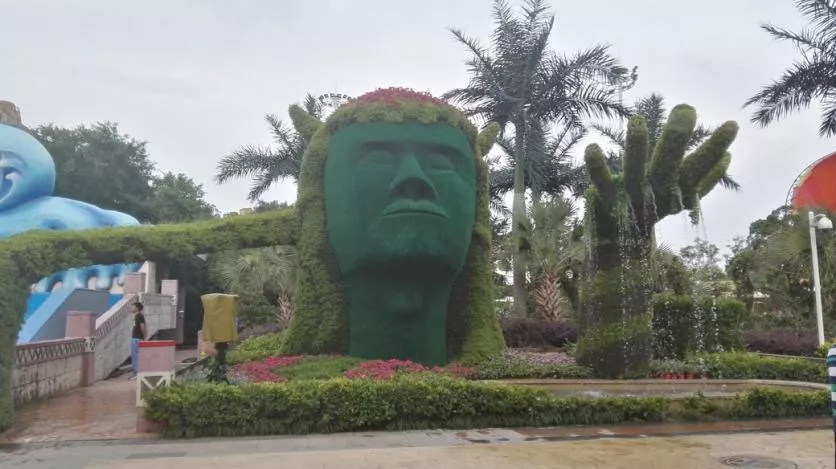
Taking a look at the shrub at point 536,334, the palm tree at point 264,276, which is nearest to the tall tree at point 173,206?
the palm tree at point 264,276

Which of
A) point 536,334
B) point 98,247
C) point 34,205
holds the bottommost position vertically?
point 536,334

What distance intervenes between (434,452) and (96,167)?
3027cm

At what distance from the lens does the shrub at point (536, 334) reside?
59.0ft

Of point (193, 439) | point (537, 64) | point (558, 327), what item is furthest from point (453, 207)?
point (537, 64)

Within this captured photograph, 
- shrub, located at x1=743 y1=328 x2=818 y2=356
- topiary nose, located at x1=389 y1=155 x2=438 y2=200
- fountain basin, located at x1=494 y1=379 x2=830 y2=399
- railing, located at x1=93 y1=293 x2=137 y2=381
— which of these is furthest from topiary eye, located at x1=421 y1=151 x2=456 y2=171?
shrub, located at x1=743 y1=328 x2=818 y2=356

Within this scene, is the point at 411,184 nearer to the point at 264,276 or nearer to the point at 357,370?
the point at 357,370

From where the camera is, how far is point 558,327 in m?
18.3

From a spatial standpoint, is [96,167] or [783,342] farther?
[96,167]

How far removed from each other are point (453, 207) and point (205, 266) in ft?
68.2

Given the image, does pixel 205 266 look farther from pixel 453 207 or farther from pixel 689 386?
pixel 689 386

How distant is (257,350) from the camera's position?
47.3 ft

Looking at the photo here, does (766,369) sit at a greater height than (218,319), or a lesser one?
lesser

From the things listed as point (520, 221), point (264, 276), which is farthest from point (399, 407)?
point (264, 276)

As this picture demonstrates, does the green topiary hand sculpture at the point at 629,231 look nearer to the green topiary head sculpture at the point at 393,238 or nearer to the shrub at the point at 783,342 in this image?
the green topiary head sculpture at the point at 393,238
